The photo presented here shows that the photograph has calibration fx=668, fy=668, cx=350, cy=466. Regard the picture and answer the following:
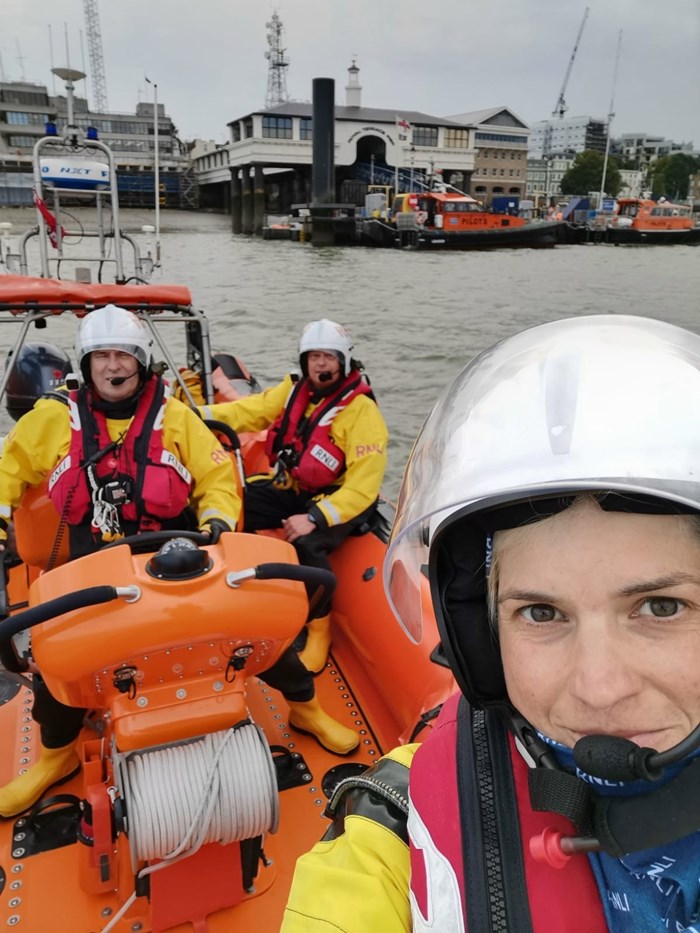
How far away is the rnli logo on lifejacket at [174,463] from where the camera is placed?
248cm

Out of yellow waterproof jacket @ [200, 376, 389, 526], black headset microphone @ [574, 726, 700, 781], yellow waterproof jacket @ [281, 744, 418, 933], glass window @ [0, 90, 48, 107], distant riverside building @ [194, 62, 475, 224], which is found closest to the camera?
black headset microphone @ [574, 726, 700, 781]

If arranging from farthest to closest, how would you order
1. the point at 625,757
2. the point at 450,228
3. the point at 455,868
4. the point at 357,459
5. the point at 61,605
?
the point at 450,228 → the point at 357,459 → the point at 61,605 → the point at 455,868 → the point at 625,757

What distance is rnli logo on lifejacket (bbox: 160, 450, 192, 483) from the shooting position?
2.48m

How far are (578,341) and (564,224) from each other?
34.0m

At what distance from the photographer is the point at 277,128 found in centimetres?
4094

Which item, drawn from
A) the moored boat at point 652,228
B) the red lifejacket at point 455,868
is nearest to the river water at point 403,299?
the red lifejacket at point 455,868

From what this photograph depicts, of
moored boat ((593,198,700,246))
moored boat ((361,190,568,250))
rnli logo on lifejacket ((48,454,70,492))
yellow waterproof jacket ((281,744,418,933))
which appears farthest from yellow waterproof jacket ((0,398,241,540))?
moored boat ((593,198,700,246))

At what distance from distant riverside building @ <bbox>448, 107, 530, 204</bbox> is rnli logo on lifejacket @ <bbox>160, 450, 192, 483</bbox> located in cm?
5613

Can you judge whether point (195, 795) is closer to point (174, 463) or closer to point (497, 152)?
point (174, 463)

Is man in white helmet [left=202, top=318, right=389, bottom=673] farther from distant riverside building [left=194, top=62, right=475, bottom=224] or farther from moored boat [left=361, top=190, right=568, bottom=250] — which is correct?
distant riverside building [left=194, top=62, right=475, bottom=224]

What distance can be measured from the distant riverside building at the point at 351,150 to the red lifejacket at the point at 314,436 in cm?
3794

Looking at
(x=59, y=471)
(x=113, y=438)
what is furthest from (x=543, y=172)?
(x=59, y=471)

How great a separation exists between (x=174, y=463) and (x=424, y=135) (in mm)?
49508

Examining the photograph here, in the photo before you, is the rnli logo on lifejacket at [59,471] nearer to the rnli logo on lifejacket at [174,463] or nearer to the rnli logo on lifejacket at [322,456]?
the rnli logo on lifejacket at [174,463]
